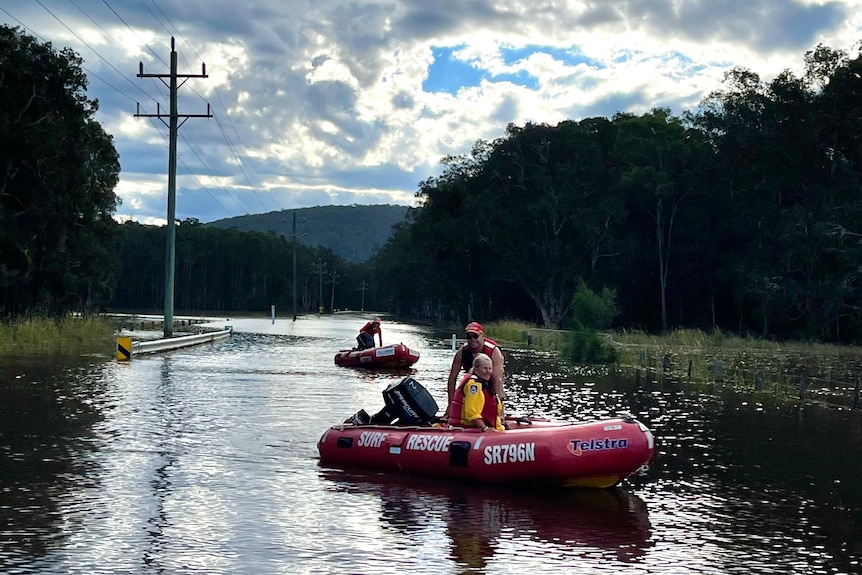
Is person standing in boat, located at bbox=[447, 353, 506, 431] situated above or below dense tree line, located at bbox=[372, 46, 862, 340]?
below

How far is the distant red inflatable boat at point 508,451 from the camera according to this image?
501 inches

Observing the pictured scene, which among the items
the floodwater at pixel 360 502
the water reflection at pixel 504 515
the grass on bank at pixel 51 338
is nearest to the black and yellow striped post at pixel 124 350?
the grass on bank at pixel 51 338

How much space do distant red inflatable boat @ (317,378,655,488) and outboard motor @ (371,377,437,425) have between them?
205mm

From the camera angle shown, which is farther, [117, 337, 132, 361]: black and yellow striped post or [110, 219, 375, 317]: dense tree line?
[110, 219, 375, 317]: dense tree line

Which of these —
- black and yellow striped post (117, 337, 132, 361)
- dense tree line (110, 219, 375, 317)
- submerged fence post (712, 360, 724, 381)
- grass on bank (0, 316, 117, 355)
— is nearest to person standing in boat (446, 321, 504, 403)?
submerged fence post (712, 360, 724, 381)

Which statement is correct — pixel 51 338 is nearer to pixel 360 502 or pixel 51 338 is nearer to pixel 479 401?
pixel 479 401

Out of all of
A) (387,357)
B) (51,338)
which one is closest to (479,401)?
(387,357)

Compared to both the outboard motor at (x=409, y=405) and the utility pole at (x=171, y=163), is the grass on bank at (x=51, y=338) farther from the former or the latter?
the outboard motor at (x=409, y=405)

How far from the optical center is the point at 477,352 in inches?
570

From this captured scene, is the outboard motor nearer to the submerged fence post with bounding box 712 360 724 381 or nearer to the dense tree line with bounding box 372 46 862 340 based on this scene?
the submerged fence post with bounding box 712 360 724 381

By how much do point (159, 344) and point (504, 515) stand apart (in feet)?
100

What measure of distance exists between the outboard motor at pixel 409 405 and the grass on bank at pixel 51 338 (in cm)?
2372

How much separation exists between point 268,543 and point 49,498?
3.25 m

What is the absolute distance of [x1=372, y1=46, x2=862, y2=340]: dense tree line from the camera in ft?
195
